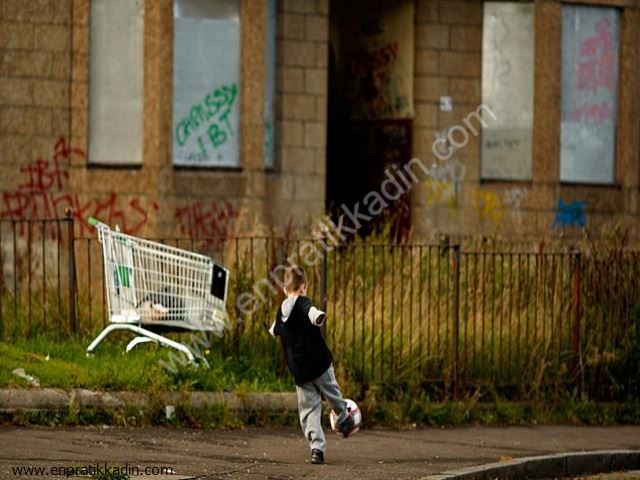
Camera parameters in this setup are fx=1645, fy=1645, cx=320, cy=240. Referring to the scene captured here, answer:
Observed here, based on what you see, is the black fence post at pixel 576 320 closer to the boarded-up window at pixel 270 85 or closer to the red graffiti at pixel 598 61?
the boarded-up window at pixel 270 85

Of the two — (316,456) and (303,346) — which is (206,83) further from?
(316,456)

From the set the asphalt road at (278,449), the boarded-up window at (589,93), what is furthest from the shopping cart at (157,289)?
the boarded-up window at (589,93)

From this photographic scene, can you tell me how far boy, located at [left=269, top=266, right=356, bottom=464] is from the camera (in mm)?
11727

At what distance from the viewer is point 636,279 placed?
16.3m

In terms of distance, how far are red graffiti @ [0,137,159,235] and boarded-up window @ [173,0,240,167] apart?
1000 millimetres

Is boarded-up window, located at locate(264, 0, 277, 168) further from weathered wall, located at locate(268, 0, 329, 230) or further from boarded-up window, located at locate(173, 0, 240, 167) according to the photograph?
boarded-up window, located at locate(173, 0, 240, 167)

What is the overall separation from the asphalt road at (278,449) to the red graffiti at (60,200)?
8435 millimetres

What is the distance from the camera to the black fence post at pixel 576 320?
1598 centimetres

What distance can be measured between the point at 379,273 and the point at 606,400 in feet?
8.40

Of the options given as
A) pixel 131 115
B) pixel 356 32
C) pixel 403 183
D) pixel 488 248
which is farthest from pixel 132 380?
pixel 356 32

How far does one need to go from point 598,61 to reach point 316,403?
14.1 metres

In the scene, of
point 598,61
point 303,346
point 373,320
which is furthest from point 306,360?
point 598,61

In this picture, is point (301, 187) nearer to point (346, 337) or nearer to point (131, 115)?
point (131, 115)

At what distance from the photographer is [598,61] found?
→ 971 inches
